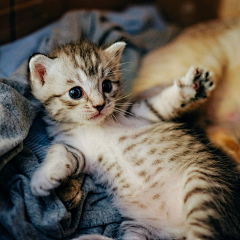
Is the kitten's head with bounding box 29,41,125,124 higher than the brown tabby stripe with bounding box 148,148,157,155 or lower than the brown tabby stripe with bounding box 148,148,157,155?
higher

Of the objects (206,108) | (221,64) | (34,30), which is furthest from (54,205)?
(34,30)

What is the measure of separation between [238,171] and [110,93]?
2.21ft

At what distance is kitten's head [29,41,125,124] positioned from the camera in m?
1.15

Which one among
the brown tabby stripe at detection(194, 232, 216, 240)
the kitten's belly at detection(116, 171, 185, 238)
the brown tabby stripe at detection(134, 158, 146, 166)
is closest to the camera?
the brown tabby stripe at detection(194, 232, 216, 240)

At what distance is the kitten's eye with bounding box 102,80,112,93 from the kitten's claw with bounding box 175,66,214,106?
1.16 ft

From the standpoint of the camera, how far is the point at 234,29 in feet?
6.04

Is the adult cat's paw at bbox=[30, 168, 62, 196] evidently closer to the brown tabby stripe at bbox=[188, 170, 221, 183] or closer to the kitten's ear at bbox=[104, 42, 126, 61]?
the brown tabby stripe at bbox=[188, 170, 221, 183]

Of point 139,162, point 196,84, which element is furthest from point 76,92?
point 196,84

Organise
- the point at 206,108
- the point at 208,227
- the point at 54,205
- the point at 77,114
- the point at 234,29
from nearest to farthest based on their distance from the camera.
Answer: the point at 208,227, the point at 54,205, the point at 77,114, the point at 206,108, the point at 234,29

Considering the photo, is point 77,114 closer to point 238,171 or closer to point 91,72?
point 91,72

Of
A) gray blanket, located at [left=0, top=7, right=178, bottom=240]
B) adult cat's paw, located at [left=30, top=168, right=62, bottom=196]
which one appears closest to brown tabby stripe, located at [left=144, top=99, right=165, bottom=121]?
gray blanket, located at [left=0, top=7, right=178, bottom=240]

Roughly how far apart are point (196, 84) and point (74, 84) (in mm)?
573

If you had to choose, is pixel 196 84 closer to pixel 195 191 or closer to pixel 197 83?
pixel 197 83

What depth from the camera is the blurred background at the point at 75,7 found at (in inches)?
73.2
